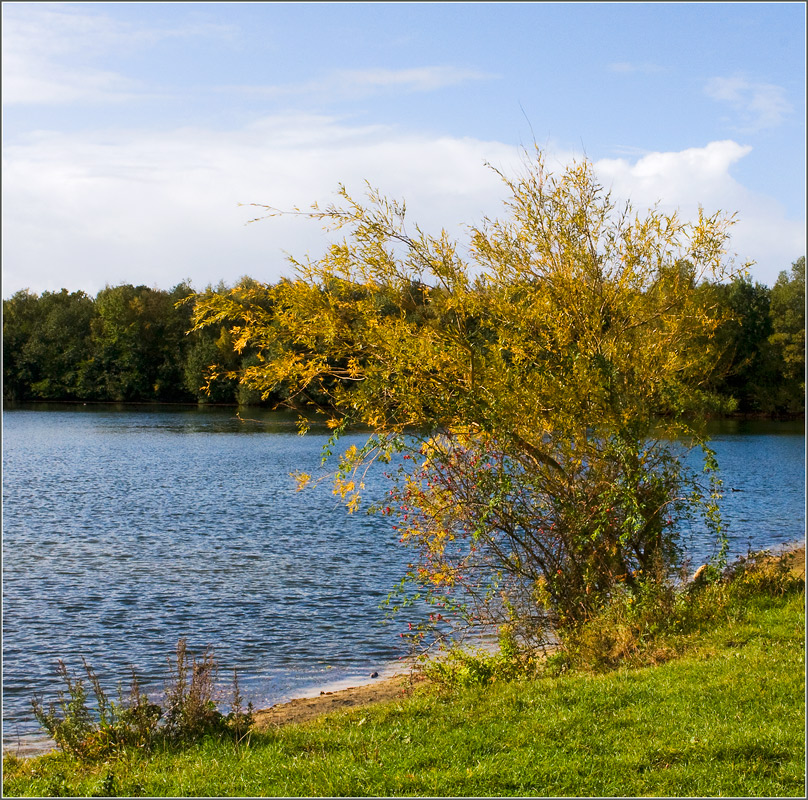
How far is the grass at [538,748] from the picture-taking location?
19.2 feet

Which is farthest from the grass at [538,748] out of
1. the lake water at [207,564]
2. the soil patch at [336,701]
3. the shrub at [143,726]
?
the lake water at [207,564]

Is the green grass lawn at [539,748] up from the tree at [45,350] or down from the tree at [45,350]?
down

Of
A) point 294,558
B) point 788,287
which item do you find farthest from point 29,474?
point 788,287

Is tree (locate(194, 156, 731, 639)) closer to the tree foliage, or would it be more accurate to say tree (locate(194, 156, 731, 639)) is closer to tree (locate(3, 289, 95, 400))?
the tree foliage

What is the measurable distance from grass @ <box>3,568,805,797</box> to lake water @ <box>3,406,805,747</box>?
324 centimetres

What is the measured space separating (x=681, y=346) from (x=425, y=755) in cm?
629

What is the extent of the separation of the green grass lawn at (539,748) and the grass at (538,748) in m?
0.01

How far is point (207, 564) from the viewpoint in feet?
60.0

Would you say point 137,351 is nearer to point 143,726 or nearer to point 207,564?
point 207,564

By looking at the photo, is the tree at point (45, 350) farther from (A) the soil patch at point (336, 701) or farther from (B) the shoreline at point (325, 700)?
(A) the soil patch at point (336, 701)

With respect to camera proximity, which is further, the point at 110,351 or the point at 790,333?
the point at 110,351

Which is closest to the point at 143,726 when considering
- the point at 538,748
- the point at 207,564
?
the point at 538,748

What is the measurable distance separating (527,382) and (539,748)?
15.3ft

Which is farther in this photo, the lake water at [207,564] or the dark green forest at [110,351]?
the dark green forest at [110,351]
